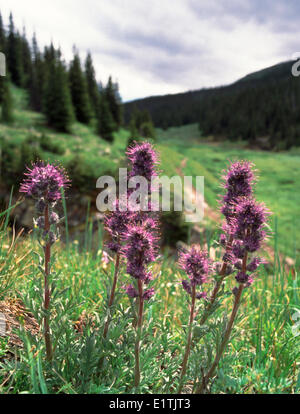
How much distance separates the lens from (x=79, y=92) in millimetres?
63594

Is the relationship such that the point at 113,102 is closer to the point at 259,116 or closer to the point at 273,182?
the point at 273,182

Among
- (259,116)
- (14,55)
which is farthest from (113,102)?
(259,116)

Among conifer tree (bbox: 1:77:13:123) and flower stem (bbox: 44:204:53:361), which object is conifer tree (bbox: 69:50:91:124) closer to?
conifer tree (bbox: 1:77:13:123)

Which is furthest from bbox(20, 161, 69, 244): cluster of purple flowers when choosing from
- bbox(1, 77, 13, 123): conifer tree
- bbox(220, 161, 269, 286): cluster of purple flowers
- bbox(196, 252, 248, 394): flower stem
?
bbox(1, 77, 13, 123): conifer tree

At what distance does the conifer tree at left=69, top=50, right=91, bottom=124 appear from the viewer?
62.2 m

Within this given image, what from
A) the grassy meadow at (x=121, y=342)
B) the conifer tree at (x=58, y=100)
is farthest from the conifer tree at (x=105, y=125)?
the grassy meadow at (x=121, y=342)

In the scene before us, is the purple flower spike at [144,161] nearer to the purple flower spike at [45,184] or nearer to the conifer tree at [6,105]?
the purple flower spike at [45,184]

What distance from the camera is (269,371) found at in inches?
128

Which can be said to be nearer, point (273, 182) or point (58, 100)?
point (273, 182)

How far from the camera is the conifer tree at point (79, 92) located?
204 ft
